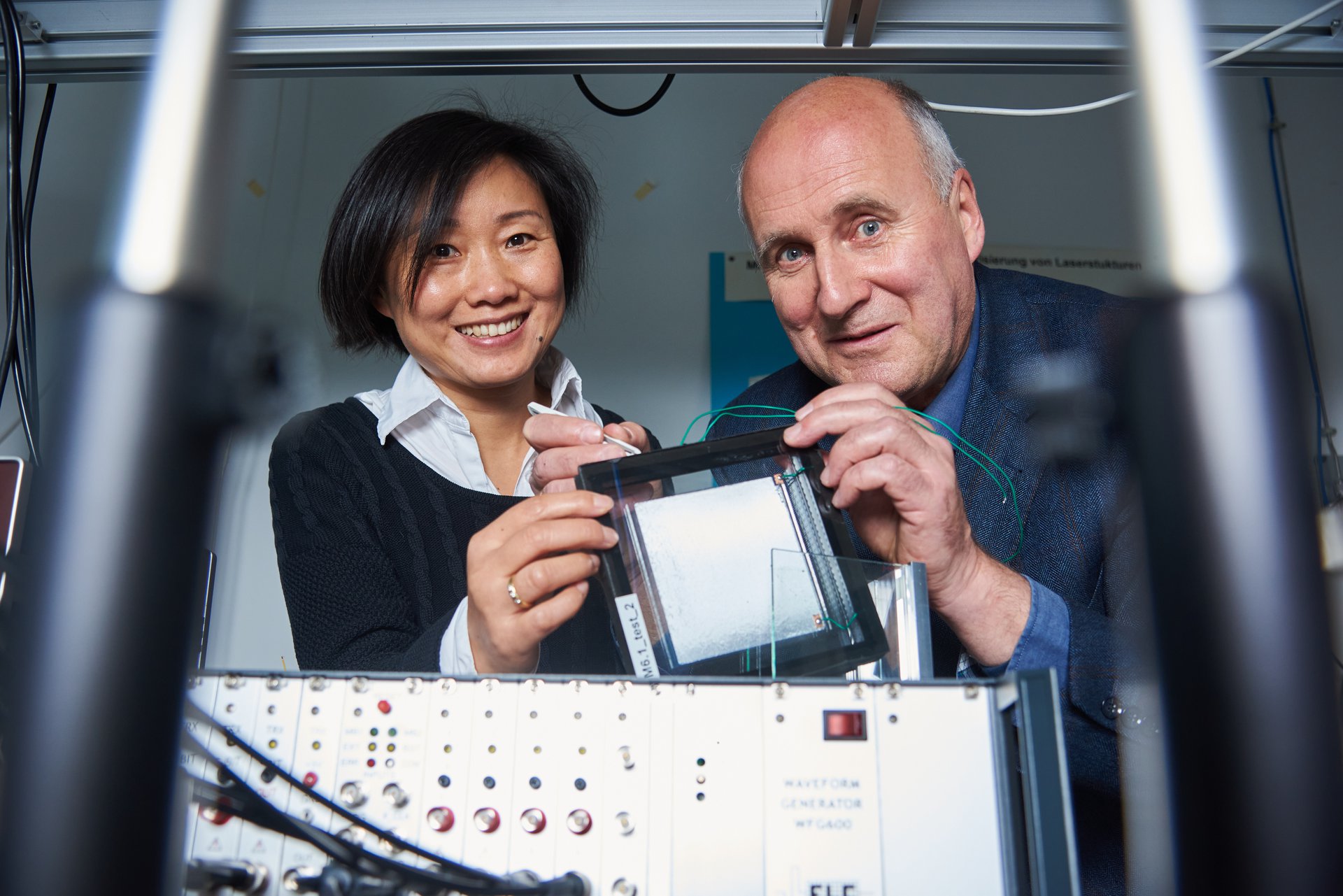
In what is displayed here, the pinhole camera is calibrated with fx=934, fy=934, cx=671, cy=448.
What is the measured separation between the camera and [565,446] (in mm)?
956

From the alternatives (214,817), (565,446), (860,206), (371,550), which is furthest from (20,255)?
(860,206)

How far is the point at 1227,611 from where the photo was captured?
0.23m

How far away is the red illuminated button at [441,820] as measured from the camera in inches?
22.0

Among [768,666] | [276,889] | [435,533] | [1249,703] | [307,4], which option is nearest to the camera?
[1249,703]

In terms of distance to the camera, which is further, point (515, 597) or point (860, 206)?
point (860, 206)

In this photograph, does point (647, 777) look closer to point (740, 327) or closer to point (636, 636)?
point (636, 636)

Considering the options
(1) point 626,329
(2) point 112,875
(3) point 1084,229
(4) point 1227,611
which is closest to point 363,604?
(2) point 112,875

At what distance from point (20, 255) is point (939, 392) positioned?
1253 mm

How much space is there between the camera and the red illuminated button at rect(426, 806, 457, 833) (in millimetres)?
560

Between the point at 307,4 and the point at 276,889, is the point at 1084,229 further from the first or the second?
the point at 276,889

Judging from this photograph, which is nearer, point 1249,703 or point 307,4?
point 1249,703

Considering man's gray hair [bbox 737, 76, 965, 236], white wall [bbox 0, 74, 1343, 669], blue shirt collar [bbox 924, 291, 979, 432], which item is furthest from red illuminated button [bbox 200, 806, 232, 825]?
white wall [bbox 0, 74, 1343, 669]

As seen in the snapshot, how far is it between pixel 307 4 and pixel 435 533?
67cm

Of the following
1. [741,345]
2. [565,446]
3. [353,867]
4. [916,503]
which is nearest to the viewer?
[353,867]
